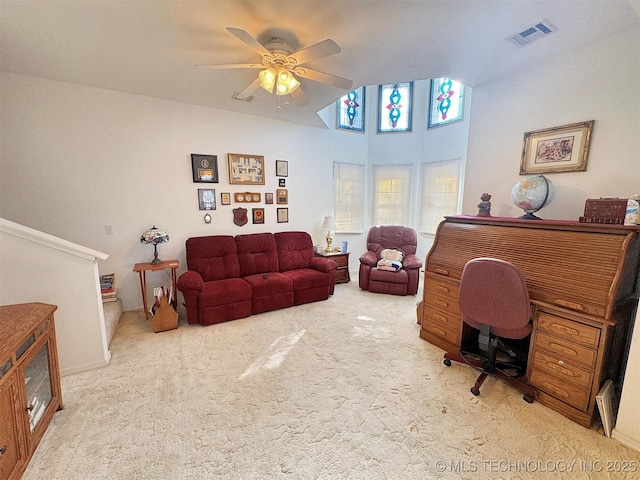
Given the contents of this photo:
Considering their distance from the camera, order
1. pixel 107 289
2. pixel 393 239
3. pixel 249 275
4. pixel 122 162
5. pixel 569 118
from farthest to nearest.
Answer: pixel 393 239 < pixel 249 275 < pixel 122 162 < pixel 107 289 < pixel 569 118

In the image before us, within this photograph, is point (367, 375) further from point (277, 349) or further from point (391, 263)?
point (391, 263)

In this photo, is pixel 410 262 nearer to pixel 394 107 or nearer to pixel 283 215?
pixel 283 215

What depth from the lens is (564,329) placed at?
5.87ft

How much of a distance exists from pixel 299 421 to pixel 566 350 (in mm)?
1862

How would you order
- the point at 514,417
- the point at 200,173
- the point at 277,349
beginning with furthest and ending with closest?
the point at 200,173, the point at 277,349, the point at 514,417

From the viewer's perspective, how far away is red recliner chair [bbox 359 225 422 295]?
410cm

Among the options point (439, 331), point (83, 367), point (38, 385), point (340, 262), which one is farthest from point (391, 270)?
point (38, 385)

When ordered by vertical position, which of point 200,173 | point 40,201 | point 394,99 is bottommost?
point 40,201

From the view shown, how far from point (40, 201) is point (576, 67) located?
540cm

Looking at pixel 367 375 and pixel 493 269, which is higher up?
pixel 493 269

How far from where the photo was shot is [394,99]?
5113mm

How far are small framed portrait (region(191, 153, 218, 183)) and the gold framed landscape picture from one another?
146 inches

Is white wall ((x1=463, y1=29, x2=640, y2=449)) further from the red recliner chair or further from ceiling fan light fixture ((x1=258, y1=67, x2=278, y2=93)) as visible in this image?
ceiling fan light fixture ((x1=258, y1=67, x2=278, y2=93))

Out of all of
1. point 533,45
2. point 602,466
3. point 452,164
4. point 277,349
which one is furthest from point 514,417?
point 452,164
